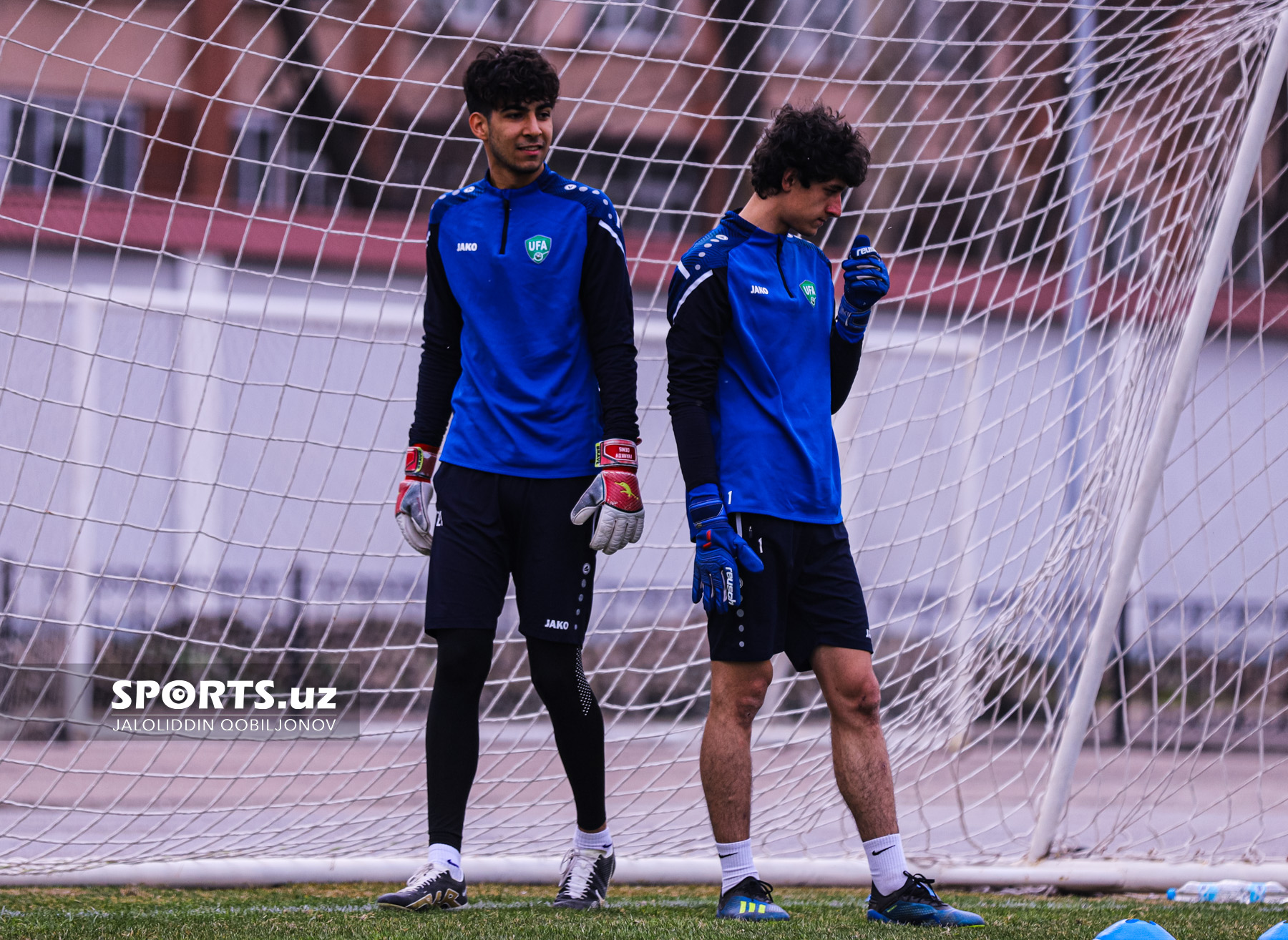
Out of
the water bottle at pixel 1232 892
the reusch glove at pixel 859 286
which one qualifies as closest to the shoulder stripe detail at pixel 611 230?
the reusch glove at pixel 859 286

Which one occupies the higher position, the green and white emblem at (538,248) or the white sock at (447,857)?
the green and white emblem at (538,248)

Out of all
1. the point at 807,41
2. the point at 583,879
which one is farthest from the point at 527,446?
the point at 807,41

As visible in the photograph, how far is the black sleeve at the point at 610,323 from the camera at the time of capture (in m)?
2.84

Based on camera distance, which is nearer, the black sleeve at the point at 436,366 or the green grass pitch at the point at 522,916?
the green grass pitch at the point at 522,916

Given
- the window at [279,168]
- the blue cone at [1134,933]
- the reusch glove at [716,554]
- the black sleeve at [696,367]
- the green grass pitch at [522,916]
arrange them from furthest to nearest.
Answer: the window at [279,168], the black sleeve at [696,367], the reusch glove at [716,554], the green grass pitch at [522,916], the blue cone at [1134,933]

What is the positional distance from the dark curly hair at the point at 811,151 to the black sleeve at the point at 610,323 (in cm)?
34

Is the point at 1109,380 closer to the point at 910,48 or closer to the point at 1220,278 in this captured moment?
the point at 1220,278

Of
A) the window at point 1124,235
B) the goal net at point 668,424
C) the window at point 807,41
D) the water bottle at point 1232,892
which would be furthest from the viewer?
the window at point 807,41

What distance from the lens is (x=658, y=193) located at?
18.0 ft

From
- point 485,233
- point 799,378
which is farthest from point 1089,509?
point 485,233

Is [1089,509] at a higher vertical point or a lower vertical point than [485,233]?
lower

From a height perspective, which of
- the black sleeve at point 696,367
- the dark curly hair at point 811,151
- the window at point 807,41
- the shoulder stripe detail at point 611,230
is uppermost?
the window at point 807,41

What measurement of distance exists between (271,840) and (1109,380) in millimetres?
2840

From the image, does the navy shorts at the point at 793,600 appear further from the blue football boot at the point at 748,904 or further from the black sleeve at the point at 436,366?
the black sleeve at the point at 436,366
